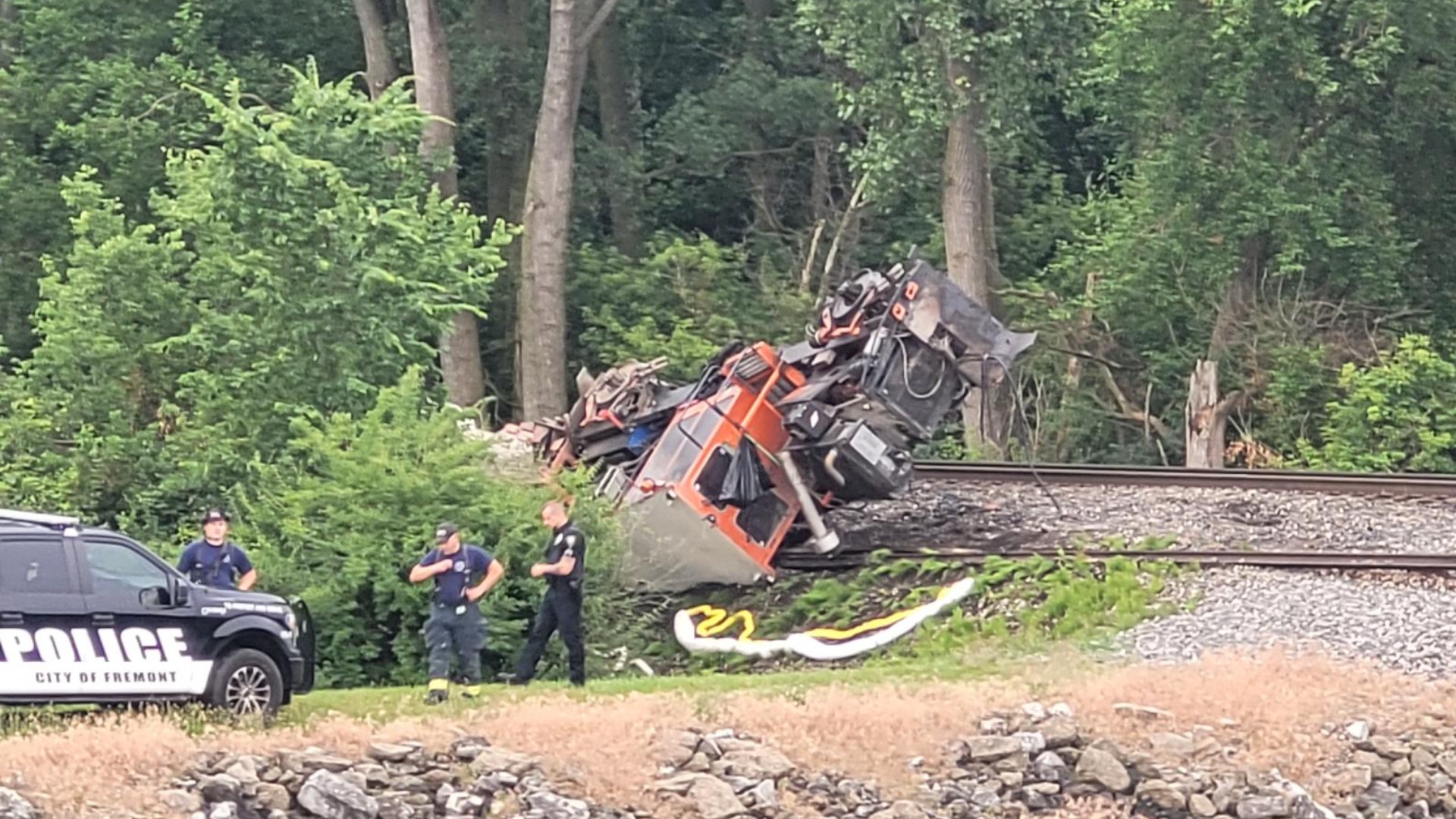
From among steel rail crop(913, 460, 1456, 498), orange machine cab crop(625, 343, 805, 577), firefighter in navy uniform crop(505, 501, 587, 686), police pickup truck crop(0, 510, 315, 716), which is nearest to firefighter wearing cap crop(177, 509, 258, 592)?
police pickup truck crop(0, 510, 315, 716)

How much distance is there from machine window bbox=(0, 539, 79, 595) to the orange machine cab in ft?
25.2

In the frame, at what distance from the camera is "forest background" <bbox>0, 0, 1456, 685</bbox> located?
24.0m

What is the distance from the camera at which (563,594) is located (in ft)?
57.8

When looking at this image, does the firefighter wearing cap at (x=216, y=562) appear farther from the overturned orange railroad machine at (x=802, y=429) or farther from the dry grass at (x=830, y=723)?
the overturned orange railroad machine at (x=802, y=429)

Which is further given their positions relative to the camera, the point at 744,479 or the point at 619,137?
the point at 619,137

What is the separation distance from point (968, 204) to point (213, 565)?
2102 cm

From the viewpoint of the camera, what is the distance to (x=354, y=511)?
20.6m

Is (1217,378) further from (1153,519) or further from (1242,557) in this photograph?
(1242,557)

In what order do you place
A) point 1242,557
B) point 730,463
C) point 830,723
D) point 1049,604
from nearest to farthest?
1. point 830,723
2. point 1049,604
3. point 1242,557
4. point 730,463

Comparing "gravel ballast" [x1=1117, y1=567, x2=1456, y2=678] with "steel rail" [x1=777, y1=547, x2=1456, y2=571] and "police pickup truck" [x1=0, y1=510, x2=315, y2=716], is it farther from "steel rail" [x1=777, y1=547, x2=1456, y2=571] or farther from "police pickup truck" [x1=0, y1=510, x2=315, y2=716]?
"police pickup truck" [x1=0, y1=510, x2=315, y2=716]

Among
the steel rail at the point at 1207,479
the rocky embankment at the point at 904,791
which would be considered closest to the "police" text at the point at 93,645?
the rocky embankment at the point at 904,791

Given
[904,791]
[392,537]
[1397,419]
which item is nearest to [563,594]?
[904,791]

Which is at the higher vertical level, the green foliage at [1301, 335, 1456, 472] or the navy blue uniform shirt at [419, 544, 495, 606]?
the navy blue uniform shirt at [419, 544, 495, 606]

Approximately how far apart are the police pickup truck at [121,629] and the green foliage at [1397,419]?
21.7m
